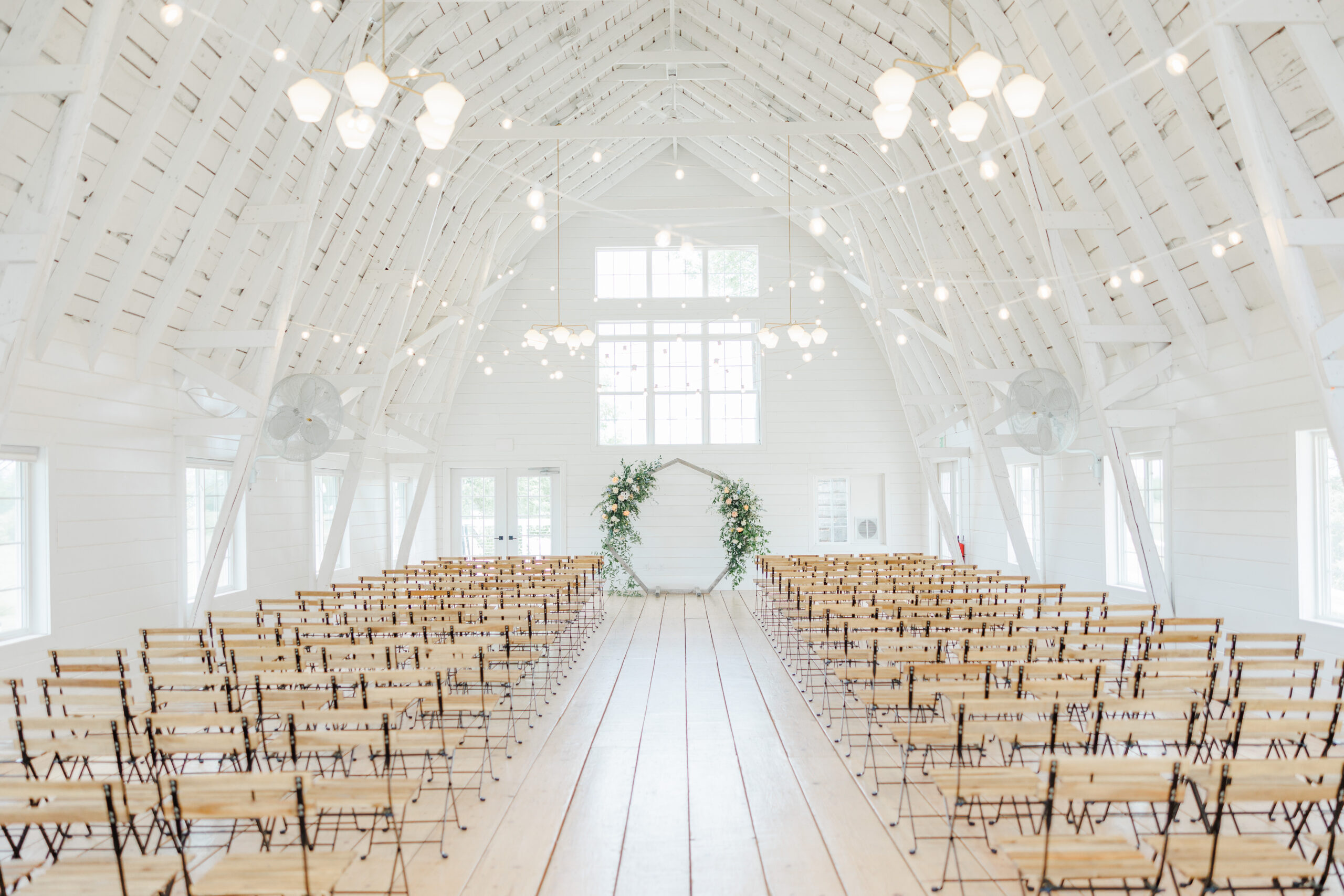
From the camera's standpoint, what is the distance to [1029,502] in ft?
44.4

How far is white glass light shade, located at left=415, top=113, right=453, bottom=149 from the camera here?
4.70 meters

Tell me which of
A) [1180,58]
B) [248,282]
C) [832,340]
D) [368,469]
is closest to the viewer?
[1180,58]

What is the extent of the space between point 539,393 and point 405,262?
5835 millimetres

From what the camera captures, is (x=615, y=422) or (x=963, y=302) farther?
(x=615, y=422)

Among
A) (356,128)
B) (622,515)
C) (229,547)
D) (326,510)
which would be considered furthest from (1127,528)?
(326,510)

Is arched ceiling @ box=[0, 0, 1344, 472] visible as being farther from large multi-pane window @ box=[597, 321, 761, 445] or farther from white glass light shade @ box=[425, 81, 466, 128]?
large multi-pane window @ box=[597, 321, 761, 445]

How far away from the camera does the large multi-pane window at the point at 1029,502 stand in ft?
42.4

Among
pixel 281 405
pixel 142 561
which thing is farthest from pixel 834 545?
pixel 142 561

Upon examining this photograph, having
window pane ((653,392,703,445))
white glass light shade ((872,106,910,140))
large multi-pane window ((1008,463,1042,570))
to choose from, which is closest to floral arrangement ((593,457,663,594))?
window pane ((653,392,703,445))

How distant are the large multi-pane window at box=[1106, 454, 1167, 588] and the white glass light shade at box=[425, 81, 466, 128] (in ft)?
24.0

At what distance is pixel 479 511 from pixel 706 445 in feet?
13.8

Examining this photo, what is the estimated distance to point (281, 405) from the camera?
385 inches

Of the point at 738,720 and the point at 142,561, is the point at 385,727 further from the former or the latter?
the point at 142,561

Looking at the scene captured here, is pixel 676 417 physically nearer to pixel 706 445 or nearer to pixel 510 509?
pixel 706 445
